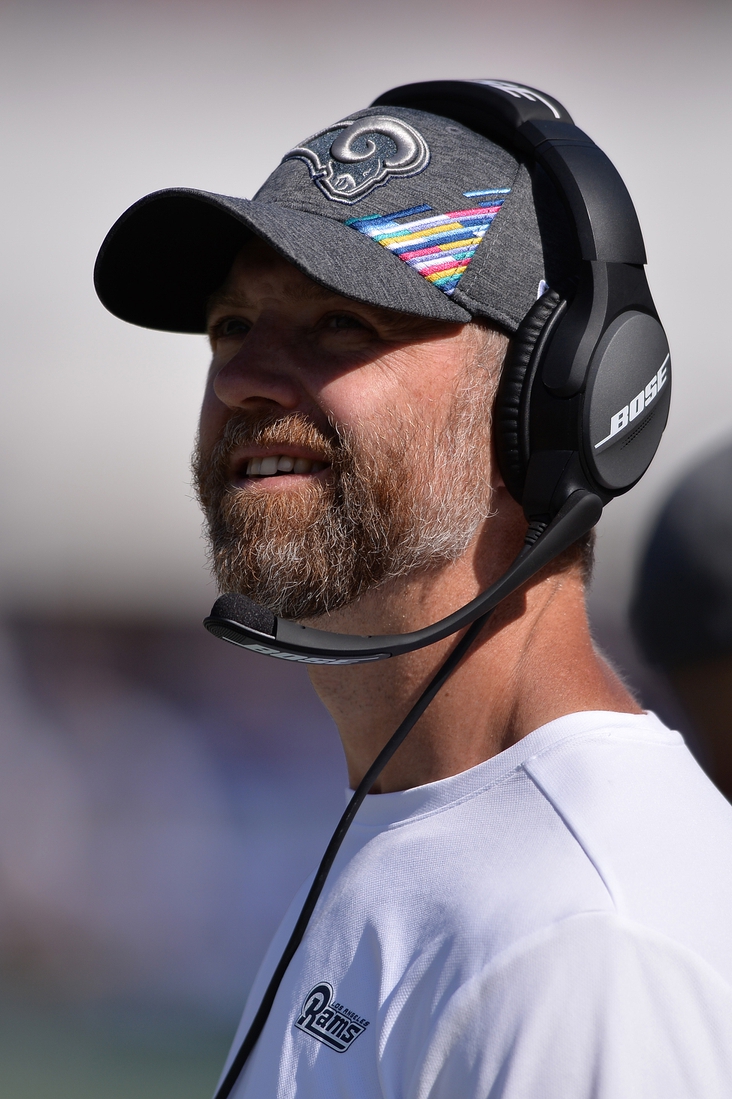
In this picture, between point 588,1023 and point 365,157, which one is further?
point 365,157

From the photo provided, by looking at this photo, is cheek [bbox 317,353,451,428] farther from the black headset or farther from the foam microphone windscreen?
the foam microphone windscreen

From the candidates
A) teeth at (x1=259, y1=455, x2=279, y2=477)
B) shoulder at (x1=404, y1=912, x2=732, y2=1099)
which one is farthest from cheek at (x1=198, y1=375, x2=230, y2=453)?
shoulder at (x1=404, y1=912, x2=732, y2=1099)

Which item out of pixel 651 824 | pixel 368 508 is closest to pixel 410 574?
pixel 368 508

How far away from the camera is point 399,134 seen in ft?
4.31

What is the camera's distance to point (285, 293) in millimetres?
1332

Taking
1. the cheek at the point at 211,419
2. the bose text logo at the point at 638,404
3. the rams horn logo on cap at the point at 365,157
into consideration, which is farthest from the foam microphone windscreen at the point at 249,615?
the rams horn logo on cap at the point at 365,157

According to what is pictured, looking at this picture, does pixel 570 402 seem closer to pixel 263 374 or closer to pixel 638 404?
pixel 638 404

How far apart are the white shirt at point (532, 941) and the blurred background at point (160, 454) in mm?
3424

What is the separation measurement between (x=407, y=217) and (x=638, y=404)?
0.39 metres

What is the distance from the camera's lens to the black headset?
113 cm

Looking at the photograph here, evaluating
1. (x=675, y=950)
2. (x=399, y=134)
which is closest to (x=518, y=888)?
(x=675, y=950)

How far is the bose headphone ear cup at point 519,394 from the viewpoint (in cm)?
122

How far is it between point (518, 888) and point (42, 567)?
14.3ft

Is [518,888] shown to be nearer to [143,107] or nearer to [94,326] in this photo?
[94,326]
